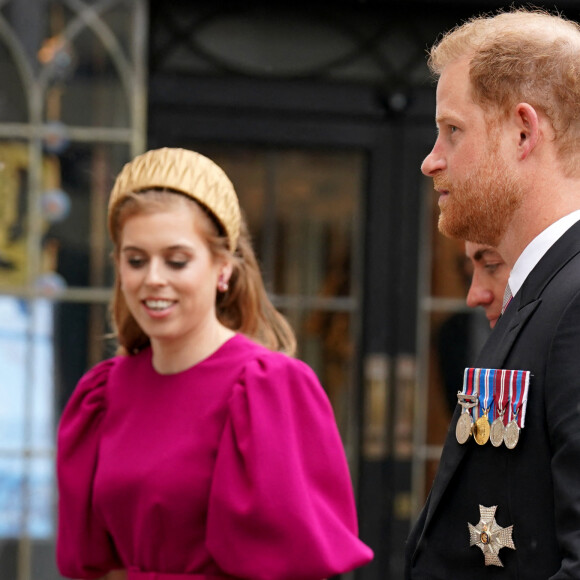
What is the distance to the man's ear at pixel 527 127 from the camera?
1.72m

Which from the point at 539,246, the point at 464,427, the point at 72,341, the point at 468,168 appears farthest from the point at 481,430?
the point at 72,341

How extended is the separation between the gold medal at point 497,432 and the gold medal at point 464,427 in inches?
1.8

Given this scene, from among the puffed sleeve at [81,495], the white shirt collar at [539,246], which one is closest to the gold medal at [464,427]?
the white shirt collar at [539,246]

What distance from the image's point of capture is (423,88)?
5.02m

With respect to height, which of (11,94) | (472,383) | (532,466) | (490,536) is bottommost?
(490,536)

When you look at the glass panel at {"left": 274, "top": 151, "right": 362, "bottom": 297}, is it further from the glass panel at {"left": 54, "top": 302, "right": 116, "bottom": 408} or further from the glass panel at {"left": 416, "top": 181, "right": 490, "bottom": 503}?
the glass panel at {"left": 54, "top": 302, "right": 116, "bottom": 408}

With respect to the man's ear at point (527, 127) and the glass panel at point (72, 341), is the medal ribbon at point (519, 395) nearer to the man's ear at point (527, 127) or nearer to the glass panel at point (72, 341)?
the man's ear at point (527, 127)

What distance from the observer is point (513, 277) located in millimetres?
1815

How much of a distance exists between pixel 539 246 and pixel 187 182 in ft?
3.85

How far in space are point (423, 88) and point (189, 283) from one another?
2613 millimetres

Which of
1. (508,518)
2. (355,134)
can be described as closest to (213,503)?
(508,518)

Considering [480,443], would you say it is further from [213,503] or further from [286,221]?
[286,221]

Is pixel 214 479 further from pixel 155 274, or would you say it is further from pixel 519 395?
pixel 519 395

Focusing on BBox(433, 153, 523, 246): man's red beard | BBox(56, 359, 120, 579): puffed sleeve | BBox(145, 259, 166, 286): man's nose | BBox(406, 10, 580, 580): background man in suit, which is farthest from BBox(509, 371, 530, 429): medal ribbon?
BBox(56, 359, 120, 579): puffed sleeve
